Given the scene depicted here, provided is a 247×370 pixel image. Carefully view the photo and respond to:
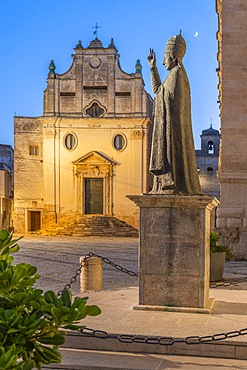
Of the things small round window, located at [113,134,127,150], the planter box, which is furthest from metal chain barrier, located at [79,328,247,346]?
small round window, located at [113,134,127,150]

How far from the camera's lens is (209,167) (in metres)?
46.6

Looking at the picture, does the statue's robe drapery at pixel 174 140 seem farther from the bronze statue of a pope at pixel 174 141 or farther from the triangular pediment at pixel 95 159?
the triangular pediment at pixel 95 159

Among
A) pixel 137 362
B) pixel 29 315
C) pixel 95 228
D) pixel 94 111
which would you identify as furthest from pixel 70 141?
pixel 29 315

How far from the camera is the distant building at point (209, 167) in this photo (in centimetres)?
4466

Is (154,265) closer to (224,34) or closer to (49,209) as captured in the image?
(224,34)

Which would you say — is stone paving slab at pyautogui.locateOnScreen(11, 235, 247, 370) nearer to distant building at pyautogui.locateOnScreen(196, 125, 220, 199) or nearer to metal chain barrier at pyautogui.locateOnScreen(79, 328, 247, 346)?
metal chain barrier at pyautogui.locateOnScreen(79, 328, 247, 346)

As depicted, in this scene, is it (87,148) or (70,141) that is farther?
(70,141)

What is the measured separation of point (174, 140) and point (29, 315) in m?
4.70

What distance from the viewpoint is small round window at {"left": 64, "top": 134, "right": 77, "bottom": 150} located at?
35.6 meters

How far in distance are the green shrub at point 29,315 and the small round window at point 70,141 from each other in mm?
33710

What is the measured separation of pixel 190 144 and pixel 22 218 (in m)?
30.3

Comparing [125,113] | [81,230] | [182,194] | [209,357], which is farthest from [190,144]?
[125,113]

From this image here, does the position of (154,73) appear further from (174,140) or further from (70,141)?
(70,141)

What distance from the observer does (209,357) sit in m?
4.75
